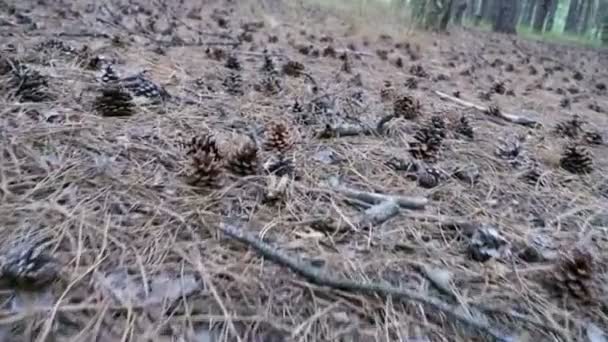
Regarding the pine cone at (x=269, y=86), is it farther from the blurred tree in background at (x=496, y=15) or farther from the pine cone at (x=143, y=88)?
the blurred tree in background at (x=496, y=15)

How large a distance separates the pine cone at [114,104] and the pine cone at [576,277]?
1.52m

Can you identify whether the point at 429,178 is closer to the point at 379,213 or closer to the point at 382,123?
the point at 379,213

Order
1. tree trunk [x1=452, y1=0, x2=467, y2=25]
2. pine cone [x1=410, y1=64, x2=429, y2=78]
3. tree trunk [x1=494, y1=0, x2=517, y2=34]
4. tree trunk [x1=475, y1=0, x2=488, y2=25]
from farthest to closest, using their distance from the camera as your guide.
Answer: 1. tree trunk [x1=475, y1=0, x2=488, y2=25]
2. tree trunk [x1=494, y1=0, x2=517, y2=34]
3. tree trunk [x1=452, y1=0, x2=467, y2=25]
4. pine cone [x1=410, y1=64, x2=429, y2=78]

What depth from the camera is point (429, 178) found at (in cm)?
144

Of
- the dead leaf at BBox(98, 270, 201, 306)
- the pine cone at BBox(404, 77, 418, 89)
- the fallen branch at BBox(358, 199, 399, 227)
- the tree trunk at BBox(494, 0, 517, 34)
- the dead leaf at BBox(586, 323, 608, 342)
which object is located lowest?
the dead leaf at BBox(586, 323, 608, 342)

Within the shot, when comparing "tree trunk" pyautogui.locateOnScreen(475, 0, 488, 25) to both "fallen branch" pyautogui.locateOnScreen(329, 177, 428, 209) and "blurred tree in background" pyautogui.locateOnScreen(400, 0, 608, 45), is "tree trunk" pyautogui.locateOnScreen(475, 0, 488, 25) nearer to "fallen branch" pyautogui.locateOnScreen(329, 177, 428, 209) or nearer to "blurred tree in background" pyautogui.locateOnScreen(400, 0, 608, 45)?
"blurred tree in background" pyautogui.locateOnScreen(400, 0, 608, 45)

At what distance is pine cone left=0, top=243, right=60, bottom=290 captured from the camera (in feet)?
2.72

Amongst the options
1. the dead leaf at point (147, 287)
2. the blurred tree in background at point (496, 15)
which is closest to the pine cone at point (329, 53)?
the dead leaf at point (147, 287)

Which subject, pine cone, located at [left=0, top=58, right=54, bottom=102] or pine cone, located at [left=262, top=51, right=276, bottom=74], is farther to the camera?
pine cone, located at [left=262, top=51, right=276, bottom=74]

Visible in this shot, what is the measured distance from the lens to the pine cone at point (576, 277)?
98 centimetres

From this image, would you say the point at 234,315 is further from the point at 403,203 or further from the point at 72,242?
the point at 403,203

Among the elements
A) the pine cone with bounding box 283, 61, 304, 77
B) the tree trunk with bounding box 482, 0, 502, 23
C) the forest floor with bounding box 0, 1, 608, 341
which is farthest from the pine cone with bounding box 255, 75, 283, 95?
the tree trunk with bounding box 482, 0, 502, 23

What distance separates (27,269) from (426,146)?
52.0 inches

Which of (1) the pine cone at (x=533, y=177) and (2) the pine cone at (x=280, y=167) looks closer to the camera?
(2) the pine cone at (x=280, y=167)
